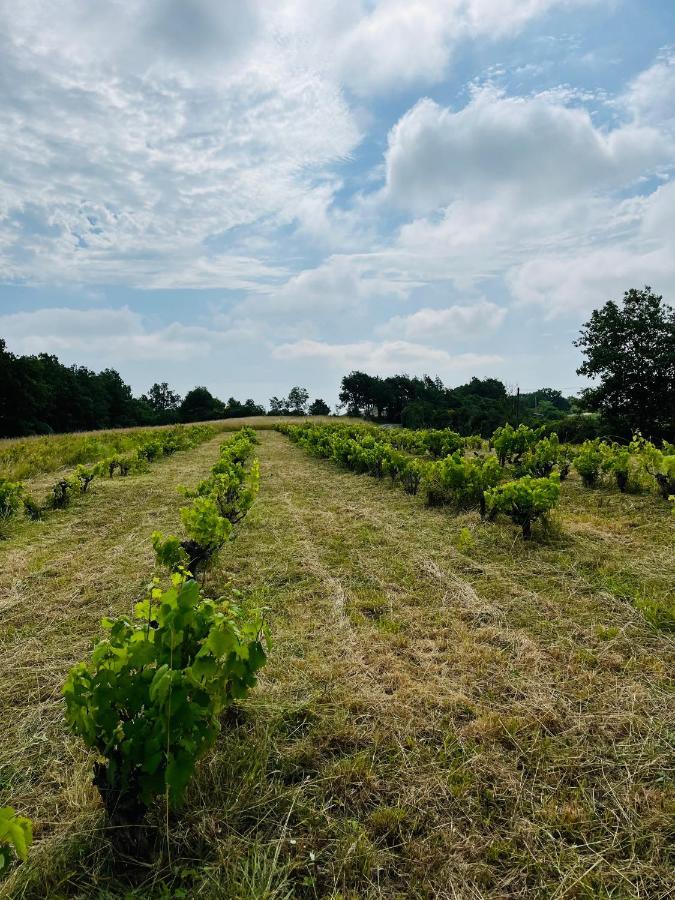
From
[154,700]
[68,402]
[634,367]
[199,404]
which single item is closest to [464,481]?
[154,700]

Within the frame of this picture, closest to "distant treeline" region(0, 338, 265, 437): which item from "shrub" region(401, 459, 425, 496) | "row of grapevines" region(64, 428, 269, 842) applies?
"shrub" region(401, 459, 425, 496)

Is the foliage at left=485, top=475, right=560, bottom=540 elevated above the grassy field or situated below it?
above

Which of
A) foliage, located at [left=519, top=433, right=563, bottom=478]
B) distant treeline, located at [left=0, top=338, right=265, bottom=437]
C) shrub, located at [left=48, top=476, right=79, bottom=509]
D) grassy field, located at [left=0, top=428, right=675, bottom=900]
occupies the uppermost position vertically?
distant treeline, located at [left=0, top=338, right=265, bottom=437]

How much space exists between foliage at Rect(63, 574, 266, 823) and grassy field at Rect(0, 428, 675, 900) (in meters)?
0.34

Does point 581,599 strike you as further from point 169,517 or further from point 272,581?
point 169,517

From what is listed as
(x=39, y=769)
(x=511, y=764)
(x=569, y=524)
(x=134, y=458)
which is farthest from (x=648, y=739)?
(x=134, y=458)

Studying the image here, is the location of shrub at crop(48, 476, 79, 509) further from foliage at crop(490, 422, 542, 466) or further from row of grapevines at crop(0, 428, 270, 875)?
foliage at crop(490, 422, 542, 466)

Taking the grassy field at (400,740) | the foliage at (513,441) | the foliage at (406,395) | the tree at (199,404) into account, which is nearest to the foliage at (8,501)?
the grassy field at (400,740)

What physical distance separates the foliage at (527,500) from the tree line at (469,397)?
1909cm

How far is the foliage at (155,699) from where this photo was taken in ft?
6.48

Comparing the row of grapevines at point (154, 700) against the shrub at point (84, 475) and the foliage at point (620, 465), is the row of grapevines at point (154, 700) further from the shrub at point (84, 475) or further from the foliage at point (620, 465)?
the shrub at point (84, 475)

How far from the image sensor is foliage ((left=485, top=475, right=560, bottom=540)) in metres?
6.62

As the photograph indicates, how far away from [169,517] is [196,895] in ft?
23.4

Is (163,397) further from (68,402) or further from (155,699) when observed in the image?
(155,699)
